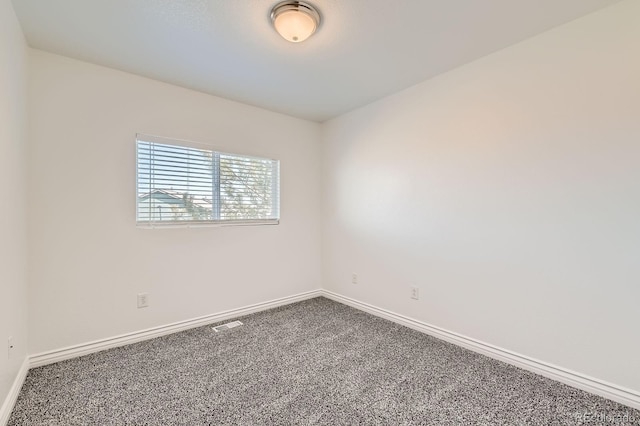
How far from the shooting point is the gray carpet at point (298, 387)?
5.14 feet

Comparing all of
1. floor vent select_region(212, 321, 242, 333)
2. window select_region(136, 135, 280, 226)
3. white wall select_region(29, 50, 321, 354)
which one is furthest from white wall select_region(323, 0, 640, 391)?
white wall select_region(29, 50, 321, 354)

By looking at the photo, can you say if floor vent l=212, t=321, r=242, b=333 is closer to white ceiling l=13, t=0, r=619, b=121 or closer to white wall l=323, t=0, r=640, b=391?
white wall l=323, t=0, r=640, b=391

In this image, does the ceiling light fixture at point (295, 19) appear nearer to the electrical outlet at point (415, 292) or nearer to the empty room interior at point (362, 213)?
the empty room interior at point (362, 213)

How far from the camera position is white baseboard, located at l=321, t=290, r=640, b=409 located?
1.68 metres

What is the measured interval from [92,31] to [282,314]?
113 inches

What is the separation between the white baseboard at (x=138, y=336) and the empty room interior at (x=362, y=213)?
0.02m

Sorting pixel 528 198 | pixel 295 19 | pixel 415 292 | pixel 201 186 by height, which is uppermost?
pixel 295 19

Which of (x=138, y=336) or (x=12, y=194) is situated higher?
(x=12, y=194)

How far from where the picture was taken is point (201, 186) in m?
2.87

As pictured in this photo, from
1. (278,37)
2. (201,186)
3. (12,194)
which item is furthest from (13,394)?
(278,37)

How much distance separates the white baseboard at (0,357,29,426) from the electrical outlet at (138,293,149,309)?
734 mm

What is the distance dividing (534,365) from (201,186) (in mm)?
3128

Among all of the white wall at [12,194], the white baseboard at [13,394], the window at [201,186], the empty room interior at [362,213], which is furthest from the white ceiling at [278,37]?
the white baseboard at [13,394]

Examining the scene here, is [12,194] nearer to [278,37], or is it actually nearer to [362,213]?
[278,37]
